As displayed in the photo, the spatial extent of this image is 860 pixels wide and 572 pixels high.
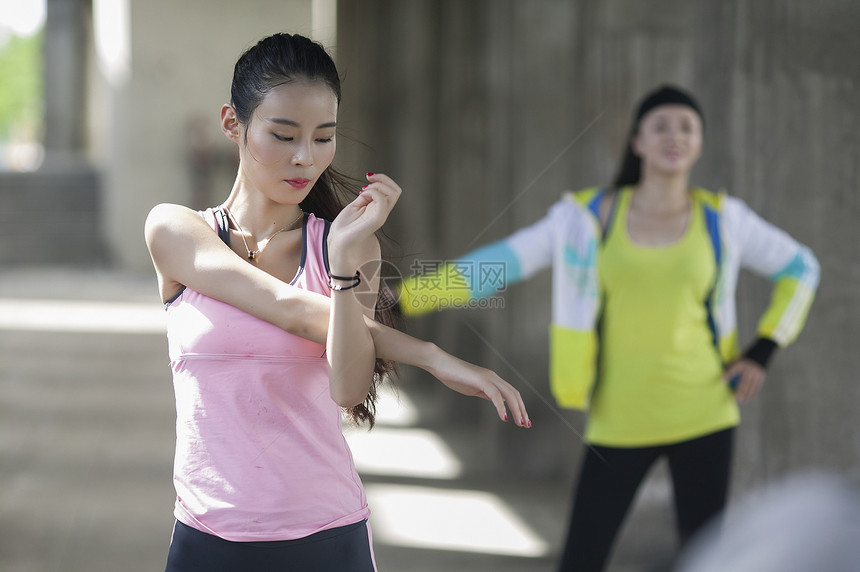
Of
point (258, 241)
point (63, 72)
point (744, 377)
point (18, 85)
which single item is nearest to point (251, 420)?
point (258, 241)

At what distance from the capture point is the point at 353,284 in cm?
126

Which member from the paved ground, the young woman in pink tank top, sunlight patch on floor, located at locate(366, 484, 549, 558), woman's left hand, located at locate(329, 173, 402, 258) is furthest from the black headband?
woman's left hand, located at locate(329, 173, 402, 258)

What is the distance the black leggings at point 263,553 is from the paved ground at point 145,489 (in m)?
2.25

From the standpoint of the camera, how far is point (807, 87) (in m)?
4.17

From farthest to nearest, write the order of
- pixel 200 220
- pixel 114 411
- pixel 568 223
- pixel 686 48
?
pixel 114 411 < pixel 686 48 < pixel 568 223 < pixel 200 220

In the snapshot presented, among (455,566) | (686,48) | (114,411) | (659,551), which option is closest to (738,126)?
(686,48)

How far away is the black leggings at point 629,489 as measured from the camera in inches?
115

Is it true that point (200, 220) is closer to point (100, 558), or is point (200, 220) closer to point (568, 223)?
point (568, 223)

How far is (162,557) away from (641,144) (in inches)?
95.7

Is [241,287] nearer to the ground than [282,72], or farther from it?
nearer to the ground

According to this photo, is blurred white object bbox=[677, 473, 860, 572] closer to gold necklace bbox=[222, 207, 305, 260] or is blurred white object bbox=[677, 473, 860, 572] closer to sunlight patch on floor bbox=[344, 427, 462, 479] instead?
gold necklace bbox=[222, 207, 305, 260]

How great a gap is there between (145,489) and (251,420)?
377cm

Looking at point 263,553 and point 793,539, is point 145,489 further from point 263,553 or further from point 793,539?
point 793,539

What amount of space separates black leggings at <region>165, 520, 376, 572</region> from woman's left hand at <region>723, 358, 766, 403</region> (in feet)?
6.03
